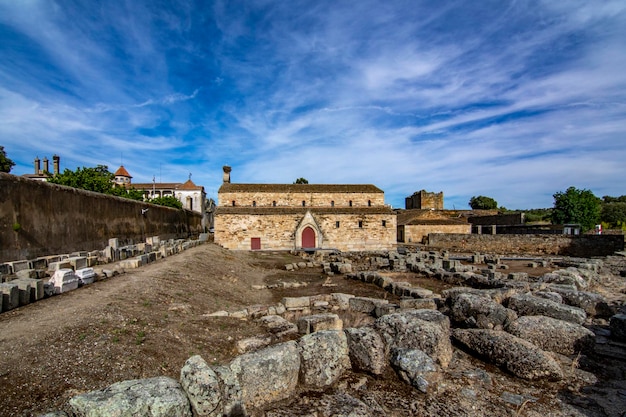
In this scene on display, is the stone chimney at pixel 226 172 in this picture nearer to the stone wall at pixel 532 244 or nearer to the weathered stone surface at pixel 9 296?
the stone wall at pixel 532 244

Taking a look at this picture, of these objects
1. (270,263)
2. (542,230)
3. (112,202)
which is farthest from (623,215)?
(112,202)

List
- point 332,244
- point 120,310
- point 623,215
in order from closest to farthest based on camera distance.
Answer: point 120,310 → point 332,244 → point 623,215

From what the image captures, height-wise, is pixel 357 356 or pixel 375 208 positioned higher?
pixel 375 208

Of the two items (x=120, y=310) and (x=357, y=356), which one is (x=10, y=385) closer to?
(x=120, y=310)

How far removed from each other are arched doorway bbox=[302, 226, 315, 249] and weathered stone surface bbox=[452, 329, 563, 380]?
26.2 metres

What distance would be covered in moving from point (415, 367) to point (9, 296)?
7.87 meters

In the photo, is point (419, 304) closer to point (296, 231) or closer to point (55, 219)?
point (55, 219)

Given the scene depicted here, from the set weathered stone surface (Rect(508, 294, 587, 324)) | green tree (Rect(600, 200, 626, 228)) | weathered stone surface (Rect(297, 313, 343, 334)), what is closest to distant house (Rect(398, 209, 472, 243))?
green tree (Rect(600, 200, 626, 228))

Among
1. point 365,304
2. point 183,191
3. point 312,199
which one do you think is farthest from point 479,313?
point 183,191

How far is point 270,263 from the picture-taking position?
23.3 meters

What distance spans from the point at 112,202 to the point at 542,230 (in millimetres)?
41834

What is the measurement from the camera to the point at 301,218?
1283 inches

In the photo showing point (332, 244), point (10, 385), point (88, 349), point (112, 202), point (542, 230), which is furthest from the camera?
point (542, 230)

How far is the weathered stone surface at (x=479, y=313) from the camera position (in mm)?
6965
